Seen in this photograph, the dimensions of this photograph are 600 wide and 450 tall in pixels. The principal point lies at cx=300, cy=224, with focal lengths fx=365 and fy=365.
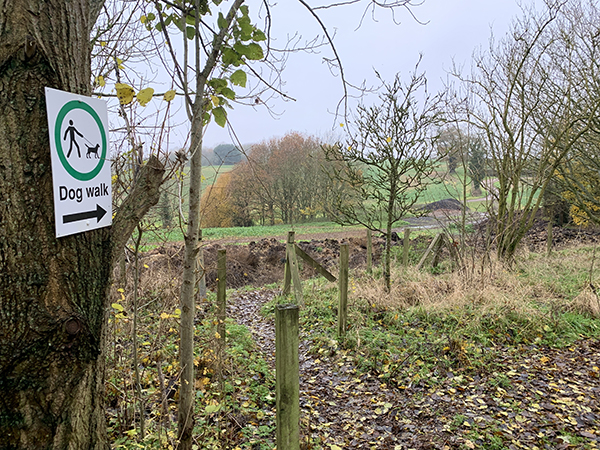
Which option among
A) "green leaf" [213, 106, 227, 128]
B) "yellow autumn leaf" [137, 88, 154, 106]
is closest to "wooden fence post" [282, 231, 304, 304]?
"green leaf" [213, 106, 227, 128]

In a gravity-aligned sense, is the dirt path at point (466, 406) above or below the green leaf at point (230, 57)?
below

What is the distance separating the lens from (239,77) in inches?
79.8

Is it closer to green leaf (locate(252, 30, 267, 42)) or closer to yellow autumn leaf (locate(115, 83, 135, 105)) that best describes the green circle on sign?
yellow autumn leaf (locate(115, 83, 135, 105))

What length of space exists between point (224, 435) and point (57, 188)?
2672 mm

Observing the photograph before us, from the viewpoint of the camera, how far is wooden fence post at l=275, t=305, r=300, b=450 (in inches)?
77.7

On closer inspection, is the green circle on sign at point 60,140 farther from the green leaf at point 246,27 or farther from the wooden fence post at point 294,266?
the wooden fence post at point 294,266

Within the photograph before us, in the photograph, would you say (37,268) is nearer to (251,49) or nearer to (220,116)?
(220,116)

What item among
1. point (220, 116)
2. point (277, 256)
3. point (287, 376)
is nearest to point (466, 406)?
point (287, 376)

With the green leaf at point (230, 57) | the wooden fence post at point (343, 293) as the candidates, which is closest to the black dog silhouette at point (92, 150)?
the green leaf at point (230, 57)

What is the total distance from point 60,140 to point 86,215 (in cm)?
29

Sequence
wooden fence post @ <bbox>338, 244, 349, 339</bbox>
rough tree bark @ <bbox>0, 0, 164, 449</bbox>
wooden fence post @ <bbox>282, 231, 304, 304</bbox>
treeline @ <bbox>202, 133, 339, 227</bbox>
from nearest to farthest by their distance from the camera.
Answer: rough tree bark @ <bbox>0, 0, 164, 449</bbox>, wooden fence post @ <bbox>338, 244, 349, 339</bbox>, wooden fence post @ <bbox>282, 231, 304, 304</bbox>, treeline @ <bbox>202, 133, 339, 227</bbox>

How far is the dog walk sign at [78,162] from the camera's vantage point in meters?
1.28

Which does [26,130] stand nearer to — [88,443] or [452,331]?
[88,443]

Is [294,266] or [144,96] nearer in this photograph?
[144,96]
